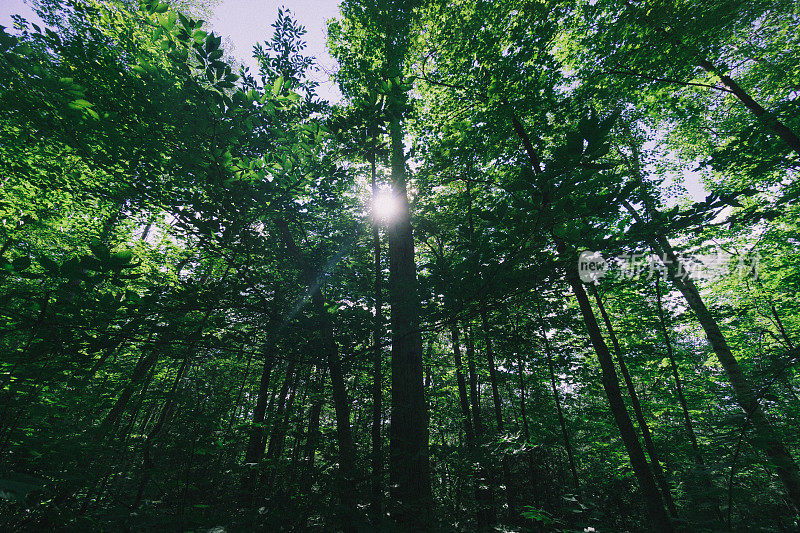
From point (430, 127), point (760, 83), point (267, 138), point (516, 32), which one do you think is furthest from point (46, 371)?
point (760, 83)

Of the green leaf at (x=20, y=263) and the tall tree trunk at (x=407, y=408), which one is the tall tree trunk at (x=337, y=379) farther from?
the green leaf at (x=20, y=263)

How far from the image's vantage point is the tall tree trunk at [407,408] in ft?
8.89

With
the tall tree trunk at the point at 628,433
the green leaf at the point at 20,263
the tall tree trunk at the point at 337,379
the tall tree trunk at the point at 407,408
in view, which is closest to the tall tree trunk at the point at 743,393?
the tall tree trunk at the point at 628,433

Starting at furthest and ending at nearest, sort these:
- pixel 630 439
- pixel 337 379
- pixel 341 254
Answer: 1. pixel 630 439
2. pixel 341 254
3. pixel 337 379

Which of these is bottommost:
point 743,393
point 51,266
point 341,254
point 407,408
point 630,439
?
point 630,439

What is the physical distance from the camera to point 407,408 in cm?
359

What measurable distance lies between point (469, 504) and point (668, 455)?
8536mm

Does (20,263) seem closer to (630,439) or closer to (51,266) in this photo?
(51,266)

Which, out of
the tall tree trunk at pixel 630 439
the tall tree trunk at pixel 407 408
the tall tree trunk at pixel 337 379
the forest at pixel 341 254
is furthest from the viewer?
the tall tree trunk at pixel 630 439

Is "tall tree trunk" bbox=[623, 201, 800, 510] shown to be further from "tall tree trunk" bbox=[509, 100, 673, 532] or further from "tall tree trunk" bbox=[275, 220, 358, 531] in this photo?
"tall tree trunk" bbox=[275, 220, 358, 531]

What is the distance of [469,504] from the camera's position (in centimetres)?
415

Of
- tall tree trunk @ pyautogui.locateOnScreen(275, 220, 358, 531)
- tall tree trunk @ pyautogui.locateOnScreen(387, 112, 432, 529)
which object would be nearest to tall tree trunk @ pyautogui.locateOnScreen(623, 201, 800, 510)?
tall tree trunk @ pyautogui.locateOnScreen(387, 112, 432, 529)

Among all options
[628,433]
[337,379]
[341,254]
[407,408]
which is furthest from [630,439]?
[341,254]

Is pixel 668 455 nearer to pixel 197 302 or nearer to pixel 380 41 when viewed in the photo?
pixel 197 302
